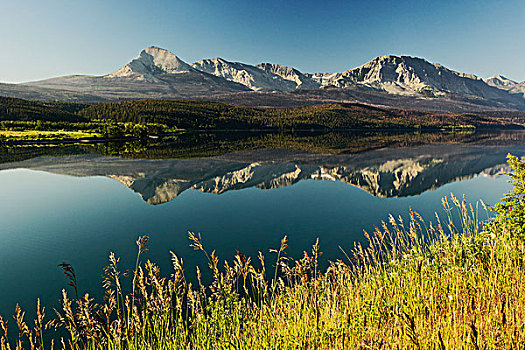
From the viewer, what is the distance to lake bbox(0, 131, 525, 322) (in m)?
18.5

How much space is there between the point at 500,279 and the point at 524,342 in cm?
268

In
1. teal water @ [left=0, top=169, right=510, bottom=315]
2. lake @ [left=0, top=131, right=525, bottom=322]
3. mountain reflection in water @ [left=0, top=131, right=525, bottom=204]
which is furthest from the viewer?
mountain reflection in water @ [left=0, top=131, right=525, bottom=204]

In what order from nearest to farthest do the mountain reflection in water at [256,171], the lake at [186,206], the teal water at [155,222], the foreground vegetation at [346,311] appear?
the foreground vegetation at [346,311], the teal water at [155,222], the lake at [186,206], the mountain reflection in water at [256,171]

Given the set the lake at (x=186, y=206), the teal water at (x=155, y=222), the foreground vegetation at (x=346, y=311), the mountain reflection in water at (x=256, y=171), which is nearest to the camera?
the foreground vegetation at (x=346, y=311)

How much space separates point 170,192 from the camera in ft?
125

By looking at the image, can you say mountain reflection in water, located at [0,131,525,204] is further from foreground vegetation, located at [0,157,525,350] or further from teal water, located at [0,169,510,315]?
foreground vegetation, located at [0,157,525,350]

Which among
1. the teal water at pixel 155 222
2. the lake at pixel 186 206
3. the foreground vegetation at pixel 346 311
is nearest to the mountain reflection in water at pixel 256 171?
the lake at pixel 186 206

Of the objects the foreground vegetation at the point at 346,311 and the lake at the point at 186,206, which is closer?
the foreground vegetation at the point at 346,311

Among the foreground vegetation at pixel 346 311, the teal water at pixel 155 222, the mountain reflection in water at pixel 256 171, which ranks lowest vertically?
the teal water at pixel 155 222

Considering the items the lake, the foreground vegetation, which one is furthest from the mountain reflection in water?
the foreground vegetation

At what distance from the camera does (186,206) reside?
3177 centimetres

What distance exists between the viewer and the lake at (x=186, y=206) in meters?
18.5

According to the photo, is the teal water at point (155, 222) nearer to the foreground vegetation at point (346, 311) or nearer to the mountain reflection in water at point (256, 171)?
the mountain reflection in water at point (256, 171)

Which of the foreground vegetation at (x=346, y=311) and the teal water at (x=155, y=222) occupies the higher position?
the foreground vegetation at (x=346, y=311)
